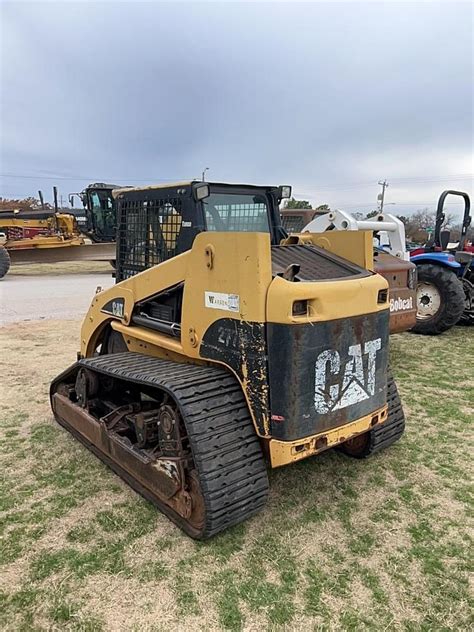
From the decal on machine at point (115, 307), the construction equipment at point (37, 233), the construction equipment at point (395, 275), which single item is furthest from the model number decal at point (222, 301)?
the construction equipment at point (37, 233)

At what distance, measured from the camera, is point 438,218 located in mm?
8422

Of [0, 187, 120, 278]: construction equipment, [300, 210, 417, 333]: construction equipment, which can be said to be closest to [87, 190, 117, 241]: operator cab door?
[0, 187, 120, 278]: construction equipment

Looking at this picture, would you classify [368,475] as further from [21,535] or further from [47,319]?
[47,319]

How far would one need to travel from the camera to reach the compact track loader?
2570mm

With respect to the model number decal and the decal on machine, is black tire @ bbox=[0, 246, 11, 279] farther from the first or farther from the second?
the model number decal

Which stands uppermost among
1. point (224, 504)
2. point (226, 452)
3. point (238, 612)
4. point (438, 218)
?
point (438, 218)

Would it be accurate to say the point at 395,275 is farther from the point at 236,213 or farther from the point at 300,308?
the point at 300,308

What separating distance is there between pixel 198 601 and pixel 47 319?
727 cm

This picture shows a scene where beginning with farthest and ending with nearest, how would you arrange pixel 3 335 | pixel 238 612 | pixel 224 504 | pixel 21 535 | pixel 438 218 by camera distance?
pixel 438 218
pixel 3 335
pixel 21 535
pixel 224 504
pixel 238 612

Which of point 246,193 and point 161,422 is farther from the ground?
point 246,193

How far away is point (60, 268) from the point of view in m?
18.8

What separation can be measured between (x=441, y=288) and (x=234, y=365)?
5783mm

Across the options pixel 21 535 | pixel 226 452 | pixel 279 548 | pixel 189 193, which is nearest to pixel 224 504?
pixel 226 452

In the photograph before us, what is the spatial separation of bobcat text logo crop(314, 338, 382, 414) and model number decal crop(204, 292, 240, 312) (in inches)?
20.8
